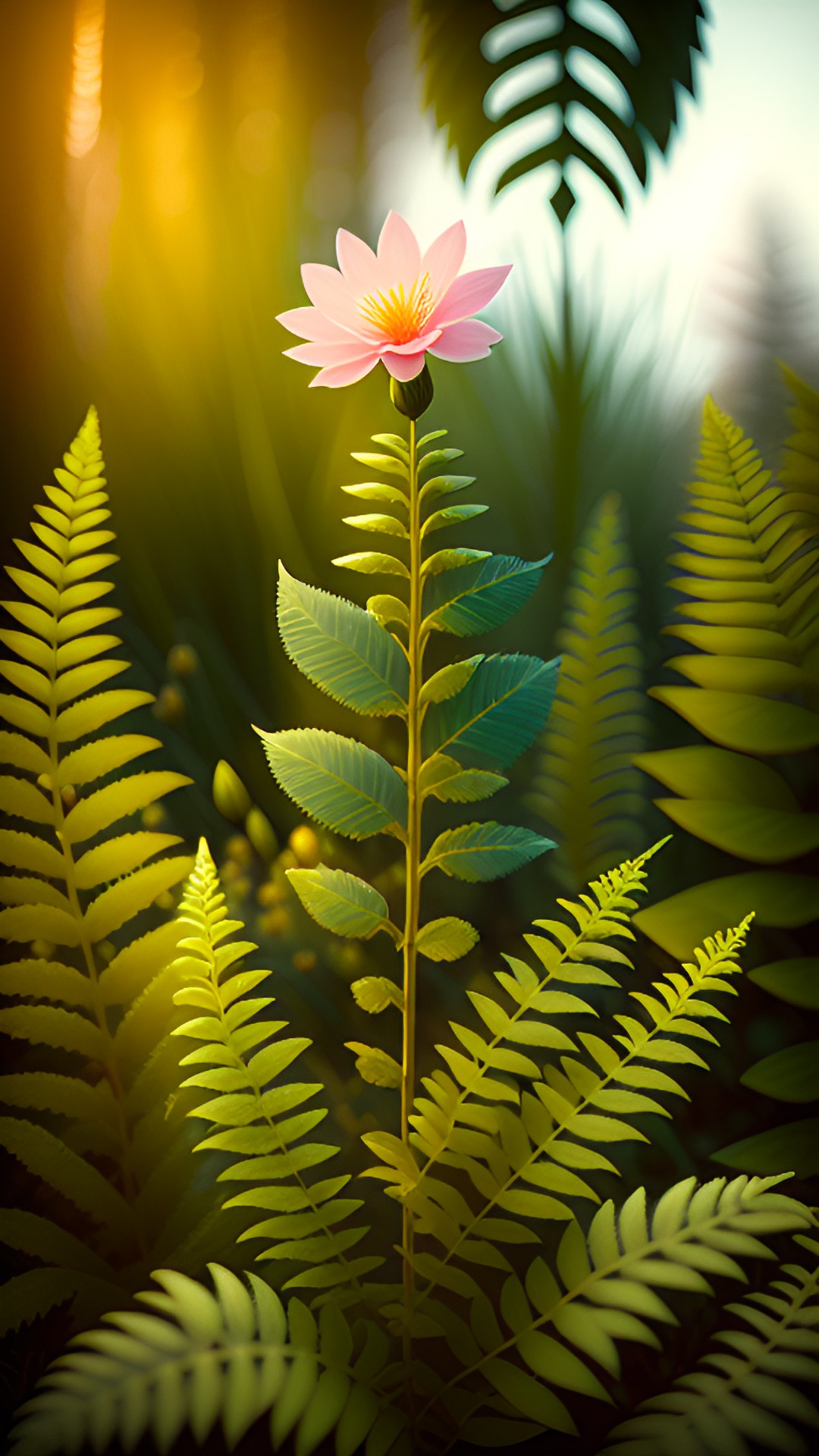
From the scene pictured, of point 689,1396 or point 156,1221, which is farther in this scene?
point 156,1221

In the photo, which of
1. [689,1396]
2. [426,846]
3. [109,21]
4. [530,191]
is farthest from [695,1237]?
[109,21]

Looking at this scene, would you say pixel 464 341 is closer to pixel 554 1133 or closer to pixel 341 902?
pixel 341 902

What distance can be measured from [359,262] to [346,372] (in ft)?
0.25

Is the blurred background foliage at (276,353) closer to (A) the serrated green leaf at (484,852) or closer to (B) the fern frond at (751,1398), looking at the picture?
(A) the serrated green leaf at (484,852)

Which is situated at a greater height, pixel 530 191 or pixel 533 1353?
pixel 530 191

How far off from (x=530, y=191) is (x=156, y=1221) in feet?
2.66

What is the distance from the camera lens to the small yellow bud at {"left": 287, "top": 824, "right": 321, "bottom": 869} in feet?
2.25

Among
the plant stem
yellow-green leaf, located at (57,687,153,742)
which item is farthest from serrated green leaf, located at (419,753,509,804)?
yellow-green leaf, located at (57,687,153,742)

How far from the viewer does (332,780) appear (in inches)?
24.2

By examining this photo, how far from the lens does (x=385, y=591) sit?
2.28 ft

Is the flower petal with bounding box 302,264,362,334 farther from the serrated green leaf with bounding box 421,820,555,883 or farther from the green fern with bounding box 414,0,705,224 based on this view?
the serrated green leaf with bounding box 421,820,555,883

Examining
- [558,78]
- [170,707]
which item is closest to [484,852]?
[170,707]

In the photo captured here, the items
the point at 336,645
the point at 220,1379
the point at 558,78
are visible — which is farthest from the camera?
the point at 558,78

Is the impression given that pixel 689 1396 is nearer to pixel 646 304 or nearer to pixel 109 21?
pixel 646 304
